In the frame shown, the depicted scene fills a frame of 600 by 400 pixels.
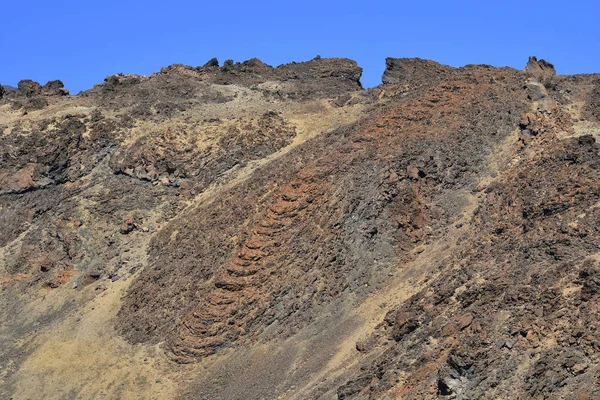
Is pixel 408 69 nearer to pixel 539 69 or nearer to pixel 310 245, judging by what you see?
pixel 539 69

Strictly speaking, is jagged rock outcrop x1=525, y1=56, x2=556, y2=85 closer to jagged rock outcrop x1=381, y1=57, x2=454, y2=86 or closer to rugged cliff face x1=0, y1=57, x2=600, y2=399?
rugged cliff face x1=0, y1=57, x2=600, y2=399

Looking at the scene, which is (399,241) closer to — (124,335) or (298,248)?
(298,248)

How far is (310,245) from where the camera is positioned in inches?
1443

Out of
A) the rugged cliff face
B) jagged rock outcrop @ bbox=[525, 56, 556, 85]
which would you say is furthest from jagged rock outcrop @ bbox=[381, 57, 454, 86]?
jagged rock outcrop @ bbox=[525, 56, 556, 85]

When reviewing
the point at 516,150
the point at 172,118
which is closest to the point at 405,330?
the point at 516,150

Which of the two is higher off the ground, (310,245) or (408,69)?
(408,69)

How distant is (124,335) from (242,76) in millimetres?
30809

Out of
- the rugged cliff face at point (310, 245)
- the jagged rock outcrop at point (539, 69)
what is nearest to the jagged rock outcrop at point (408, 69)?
the rugged cliff face at point (310, 245)

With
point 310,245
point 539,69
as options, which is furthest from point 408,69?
point 310,245

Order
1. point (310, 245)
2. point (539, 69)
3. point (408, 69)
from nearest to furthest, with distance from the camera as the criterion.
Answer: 1. point (310, 245)
2. point (539, 69)
3. point (408, 69)

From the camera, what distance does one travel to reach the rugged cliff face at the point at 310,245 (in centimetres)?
2555

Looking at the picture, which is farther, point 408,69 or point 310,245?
point 408,69

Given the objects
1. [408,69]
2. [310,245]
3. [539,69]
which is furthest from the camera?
[408,69]

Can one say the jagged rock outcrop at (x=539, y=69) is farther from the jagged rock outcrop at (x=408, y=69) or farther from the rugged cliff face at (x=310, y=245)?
the jagged rock outcrop at (x=408, y=69)
